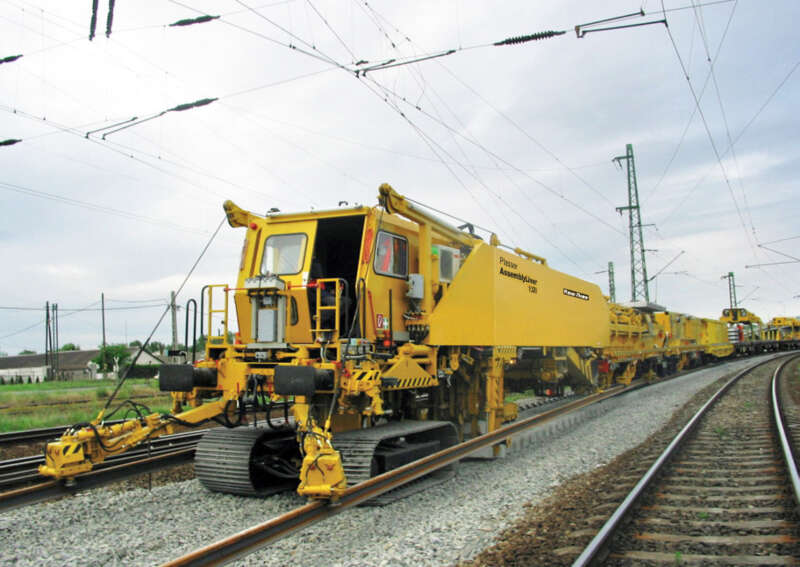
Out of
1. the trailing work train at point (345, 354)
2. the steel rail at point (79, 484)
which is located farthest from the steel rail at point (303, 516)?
the steel rail at point (79, 484)

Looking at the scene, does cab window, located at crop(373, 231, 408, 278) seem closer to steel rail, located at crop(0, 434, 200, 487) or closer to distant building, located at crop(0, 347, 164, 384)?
steel rail, located at crop(0, 434, 200, 487)

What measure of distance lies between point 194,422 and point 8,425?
10.7m

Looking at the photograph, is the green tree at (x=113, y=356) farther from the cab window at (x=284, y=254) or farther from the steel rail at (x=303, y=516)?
the steel rail at (x=303, y=516)

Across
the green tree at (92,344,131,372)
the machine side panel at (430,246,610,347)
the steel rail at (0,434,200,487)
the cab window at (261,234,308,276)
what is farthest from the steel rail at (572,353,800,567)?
the green tree at (92,344,131,372)

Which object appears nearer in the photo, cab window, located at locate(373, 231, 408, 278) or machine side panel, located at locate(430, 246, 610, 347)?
cab window, located at locate(373, 231, 408, 278)

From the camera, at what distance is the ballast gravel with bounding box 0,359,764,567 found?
5.00 meters

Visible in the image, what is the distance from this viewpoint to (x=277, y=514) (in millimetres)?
6207

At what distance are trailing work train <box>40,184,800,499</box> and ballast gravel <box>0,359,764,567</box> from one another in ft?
1.54

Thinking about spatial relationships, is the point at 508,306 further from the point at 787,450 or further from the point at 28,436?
the point at 28,436

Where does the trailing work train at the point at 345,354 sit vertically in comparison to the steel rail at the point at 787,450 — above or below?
above

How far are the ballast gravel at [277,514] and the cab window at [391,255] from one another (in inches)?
113

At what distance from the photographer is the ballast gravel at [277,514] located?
16.4 feet

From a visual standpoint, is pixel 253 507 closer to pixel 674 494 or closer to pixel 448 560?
pixel 448 560

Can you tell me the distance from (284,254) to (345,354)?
2.20 metres
